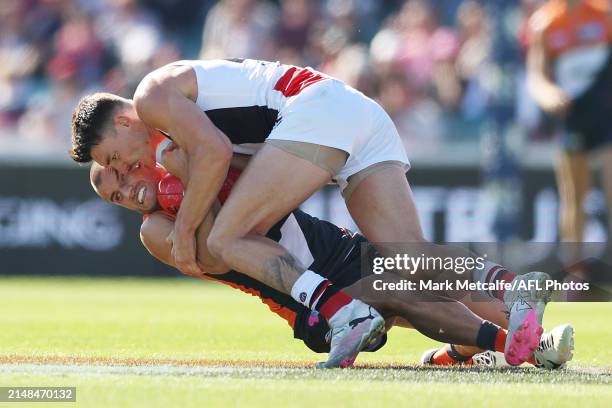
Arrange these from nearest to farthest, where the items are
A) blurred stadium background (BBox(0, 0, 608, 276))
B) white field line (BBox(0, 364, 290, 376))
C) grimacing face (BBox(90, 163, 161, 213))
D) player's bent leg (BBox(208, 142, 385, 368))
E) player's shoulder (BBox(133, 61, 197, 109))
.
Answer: white field line (BBox(0, 364, 290, 376)) → player's bent leg (BBox(208, 142, 385, 368)) → player's shoulder (BBox(133, 61, 197, 109)) → grimacing face (BBox(90, 163, 161, 213)) → blurred stadium background (BBox(0, 0, 608, 276))

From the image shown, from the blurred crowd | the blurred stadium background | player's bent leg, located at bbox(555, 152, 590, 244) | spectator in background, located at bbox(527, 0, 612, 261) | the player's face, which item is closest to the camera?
the player's face

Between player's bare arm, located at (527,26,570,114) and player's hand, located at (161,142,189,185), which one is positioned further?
player's bare arm, located at (527,26,570,114)

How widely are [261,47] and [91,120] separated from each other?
8.83m

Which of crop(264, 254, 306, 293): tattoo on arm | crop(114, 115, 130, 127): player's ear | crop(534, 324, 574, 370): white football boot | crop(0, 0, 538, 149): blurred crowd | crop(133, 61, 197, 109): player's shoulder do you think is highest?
crop(0, 0, 538, 149): blurred crowd

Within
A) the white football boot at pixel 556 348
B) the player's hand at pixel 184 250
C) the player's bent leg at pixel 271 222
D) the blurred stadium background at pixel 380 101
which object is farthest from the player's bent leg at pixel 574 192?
the player's hand at pixel 184 250

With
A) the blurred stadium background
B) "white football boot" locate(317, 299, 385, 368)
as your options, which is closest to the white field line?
"white football boot" locate(317, 299, 385, 368)

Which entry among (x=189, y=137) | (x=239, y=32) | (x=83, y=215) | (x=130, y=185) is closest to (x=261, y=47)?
(x=239, y=32)

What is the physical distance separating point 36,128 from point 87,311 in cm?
595

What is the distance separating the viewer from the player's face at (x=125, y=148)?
637 centimetres

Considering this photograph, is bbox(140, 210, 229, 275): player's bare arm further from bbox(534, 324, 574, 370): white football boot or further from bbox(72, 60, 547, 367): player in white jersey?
bbox(534, 324, 574, 370): white football boot

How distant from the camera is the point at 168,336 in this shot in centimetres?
796

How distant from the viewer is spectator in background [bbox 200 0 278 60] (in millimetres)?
14867

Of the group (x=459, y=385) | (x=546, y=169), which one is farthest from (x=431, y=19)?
(x=459, y=385)

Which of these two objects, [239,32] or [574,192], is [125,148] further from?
[239,32]
